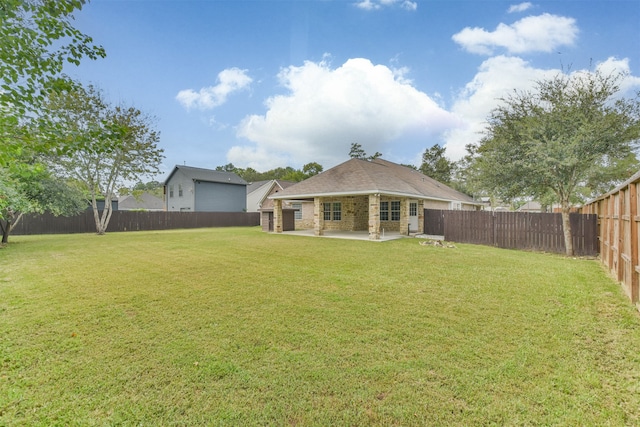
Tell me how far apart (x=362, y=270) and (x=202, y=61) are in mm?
10606

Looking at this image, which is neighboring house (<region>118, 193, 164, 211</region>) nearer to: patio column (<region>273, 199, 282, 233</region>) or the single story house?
the single story house

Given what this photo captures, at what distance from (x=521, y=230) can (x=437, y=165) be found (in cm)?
3216

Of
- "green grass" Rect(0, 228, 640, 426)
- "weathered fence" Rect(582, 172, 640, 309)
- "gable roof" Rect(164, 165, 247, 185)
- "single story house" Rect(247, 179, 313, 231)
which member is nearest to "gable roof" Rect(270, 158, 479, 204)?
"single story house" Rect(247, 179, 313, 231)

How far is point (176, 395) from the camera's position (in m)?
2.27

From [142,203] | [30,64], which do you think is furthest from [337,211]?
[142,203]

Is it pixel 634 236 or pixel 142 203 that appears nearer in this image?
pixel 634 236

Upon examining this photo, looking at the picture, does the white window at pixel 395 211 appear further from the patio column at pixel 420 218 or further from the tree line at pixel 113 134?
the tree line at pixel 113 134

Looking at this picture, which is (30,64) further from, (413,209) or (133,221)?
Result: (133,221)

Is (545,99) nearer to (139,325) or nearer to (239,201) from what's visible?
(139,325)

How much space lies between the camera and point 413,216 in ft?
53.6

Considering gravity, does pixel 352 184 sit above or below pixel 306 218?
above

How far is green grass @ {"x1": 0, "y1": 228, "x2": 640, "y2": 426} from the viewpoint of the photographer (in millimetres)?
2111

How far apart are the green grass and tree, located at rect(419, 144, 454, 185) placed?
37.1 m

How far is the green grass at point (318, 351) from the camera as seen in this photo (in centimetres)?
211
